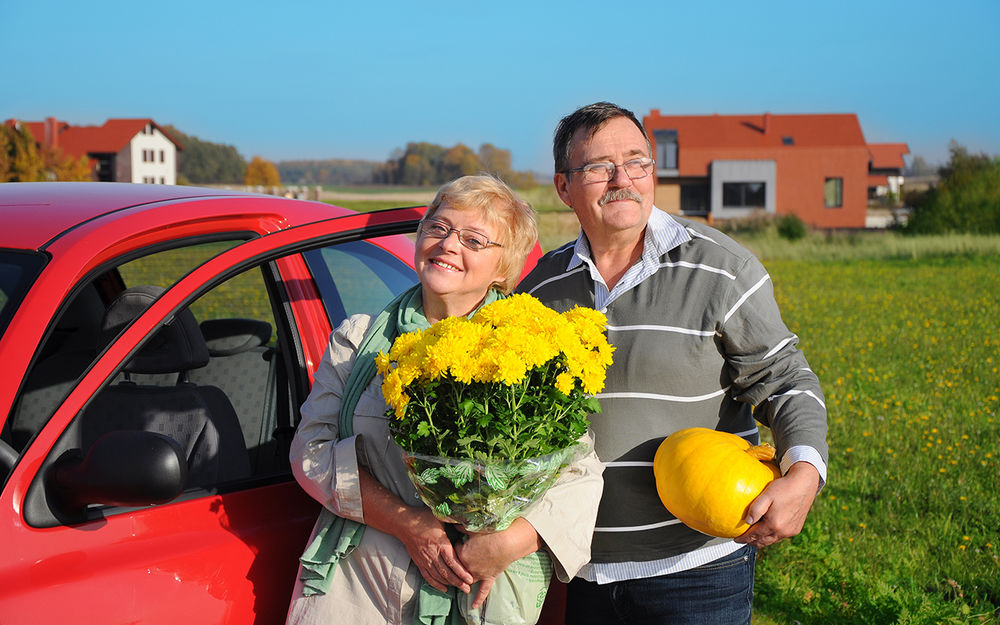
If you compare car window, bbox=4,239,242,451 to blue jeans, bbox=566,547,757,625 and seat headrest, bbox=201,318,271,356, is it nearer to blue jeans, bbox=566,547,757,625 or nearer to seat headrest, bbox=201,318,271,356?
seat headrest, bbox=201,318,271,356

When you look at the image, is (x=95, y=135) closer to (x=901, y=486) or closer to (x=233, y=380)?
(x=901, y=486)

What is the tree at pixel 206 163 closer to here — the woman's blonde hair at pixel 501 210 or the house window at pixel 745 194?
the house window at pixel 745 194

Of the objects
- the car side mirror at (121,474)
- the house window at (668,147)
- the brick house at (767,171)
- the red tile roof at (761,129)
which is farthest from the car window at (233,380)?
the house window at (668,147)

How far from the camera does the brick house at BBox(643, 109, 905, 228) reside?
56.4 meters

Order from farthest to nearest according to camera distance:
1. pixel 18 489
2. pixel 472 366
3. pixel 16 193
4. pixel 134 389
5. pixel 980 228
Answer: pixel 980 228, pixel 134 389, pixel 16 193, pixel 18 489, pixel 472 366

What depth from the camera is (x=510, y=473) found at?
1927 mm

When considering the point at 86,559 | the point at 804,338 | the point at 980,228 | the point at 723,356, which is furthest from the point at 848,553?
the point at 980,228

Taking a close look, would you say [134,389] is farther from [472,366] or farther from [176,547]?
[472,366]

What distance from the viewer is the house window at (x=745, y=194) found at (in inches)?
2231

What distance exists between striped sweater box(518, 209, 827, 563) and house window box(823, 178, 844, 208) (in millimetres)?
58140

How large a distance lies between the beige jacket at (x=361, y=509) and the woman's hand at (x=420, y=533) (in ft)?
0.13

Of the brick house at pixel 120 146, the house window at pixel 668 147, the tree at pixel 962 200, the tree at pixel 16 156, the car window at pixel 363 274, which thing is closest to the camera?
the car window at pixel 363 274

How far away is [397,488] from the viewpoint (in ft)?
7.85

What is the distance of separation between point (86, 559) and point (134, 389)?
1261mm
